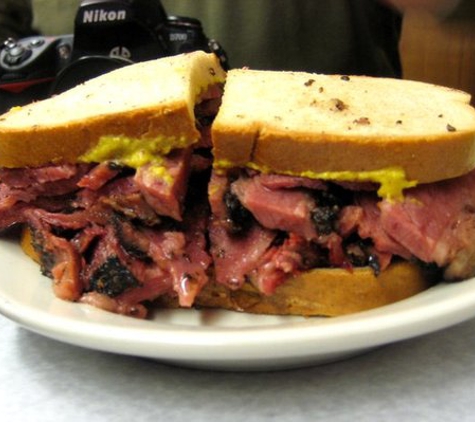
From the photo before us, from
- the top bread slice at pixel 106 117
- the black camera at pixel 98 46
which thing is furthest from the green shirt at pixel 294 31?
the top bread slice at pixel 106 117

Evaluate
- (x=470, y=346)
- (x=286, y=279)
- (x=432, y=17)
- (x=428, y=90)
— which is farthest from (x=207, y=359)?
(x=432, y=17)

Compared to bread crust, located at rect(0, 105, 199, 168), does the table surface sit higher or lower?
lower

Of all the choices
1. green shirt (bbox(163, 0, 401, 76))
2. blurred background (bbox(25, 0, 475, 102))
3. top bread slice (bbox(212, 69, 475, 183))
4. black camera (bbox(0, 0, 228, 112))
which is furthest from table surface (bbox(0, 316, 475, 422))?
blurred background (bbox(25, 0, 475, 102))

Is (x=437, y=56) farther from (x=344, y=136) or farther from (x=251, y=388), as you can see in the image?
(x=251, y=388)

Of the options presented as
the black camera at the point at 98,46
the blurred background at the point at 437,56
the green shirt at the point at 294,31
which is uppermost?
the black camera at the point at 98,46

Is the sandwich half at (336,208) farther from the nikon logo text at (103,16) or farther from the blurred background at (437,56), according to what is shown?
the blurred background at (437,56)

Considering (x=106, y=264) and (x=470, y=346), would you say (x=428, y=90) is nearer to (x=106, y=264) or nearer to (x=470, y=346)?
(x=470, y=346)

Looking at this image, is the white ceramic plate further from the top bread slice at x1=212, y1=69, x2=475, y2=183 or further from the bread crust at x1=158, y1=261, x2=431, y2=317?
the top bread slice at x1=212, y1=69, x2=475, y2=183

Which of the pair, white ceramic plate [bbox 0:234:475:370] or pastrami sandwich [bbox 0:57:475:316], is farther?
pastrami sandwich [bbox 0:57:475:316]

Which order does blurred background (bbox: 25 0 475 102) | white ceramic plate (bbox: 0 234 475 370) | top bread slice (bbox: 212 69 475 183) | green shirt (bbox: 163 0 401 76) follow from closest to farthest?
1. white ceramic plate (bbox: 0 234 475 370)
2. top bread slice (bbox: 212 69 475 183)
3. green shirt (bbox: 163 0 401 76)
4. blurred background (bbox: 25 0 475 102)
